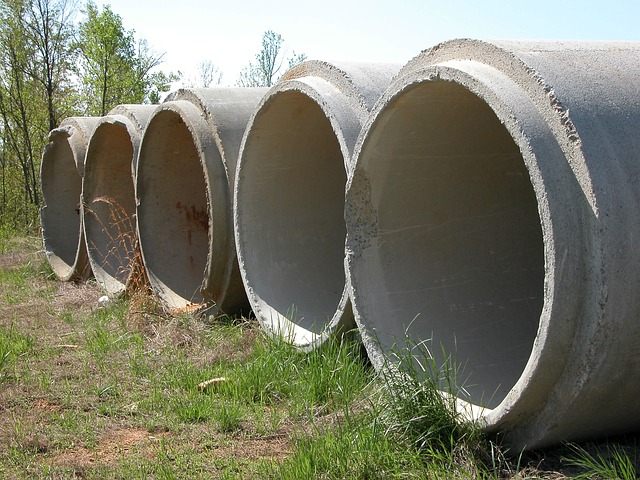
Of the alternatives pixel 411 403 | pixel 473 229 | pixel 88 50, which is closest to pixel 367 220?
pixel 473 229

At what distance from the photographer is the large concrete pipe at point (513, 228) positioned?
2.77 m

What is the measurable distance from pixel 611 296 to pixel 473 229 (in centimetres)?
170

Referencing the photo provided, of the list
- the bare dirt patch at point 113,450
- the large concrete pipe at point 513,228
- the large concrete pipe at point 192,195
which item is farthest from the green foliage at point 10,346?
the large concrete pipe at point 513,228

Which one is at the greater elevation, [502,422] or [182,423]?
[502,422]

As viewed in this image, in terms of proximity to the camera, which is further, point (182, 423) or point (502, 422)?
point (182, 423)

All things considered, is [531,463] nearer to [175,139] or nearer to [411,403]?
[411,403]

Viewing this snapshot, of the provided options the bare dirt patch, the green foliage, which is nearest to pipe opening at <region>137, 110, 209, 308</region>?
the green foliage

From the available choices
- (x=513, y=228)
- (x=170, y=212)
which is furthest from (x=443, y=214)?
(x=170, y=212)

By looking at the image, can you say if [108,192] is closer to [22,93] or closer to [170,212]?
[170,212]

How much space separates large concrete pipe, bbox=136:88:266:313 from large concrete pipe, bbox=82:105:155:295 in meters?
0.66

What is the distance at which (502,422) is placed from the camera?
10.1ft

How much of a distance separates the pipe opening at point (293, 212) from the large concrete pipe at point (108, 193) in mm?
2275

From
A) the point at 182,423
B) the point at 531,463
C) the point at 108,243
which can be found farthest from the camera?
the point at 108,243

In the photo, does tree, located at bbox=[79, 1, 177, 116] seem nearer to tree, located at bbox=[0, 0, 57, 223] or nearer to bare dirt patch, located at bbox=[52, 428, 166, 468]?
tree, located at bbox=[0, 0, 57, 223]
